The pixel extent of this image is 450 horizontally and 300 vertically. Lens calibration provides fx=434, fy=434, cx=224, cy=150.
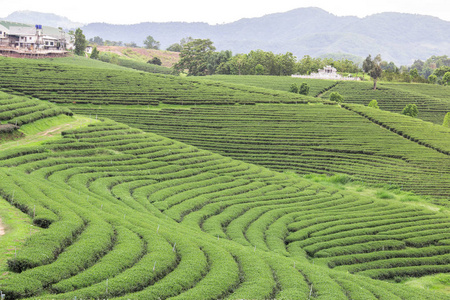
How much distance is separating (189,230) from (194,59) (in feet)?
442

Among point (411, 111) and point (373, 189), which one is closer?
point (373, 189)

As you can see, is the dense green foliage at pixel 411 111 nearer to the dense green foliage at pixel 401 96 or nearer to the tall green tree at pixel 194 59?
the dense green foliage at pixel 401 96

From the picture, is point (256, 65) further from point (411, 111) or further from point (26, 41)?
point (26, 41)

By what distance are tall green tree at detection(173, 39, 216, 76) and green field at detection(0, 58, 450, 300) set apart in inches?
Answer: 2770

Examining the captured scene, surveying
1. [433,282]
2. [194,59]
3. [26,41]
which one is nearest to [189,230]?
[433,282]

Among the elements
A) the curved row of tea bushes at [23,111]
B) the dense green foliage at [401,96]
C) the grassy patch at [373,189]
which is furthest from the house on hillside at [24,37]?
the grassy patch at [373,189]

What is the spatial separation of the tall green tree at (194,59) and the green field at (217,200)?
2770 inches

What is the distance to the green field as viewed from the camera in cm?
1803

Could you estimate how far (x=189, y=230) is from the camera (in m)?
26.8

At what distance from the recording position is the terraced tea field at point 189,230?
17172mm

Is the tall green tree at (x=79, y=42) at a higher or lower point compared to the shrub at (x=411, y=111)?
higher

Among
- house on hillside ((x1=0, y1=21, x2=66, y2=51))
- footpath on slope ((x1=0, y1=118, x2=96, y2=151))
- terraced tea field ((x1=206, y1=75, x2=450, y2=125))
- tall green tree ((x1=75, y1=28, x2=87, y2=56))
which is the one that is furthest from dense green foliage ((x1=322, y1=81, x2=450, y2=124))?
house on hillside ((x1=0, y1=21, x2=66, y2=51))

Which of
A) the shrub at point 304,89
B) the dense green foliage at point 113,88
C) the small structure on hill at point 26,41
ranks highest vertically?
the small structure on hill at point 26,41

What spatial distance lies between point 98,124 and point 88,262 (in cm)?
3618
